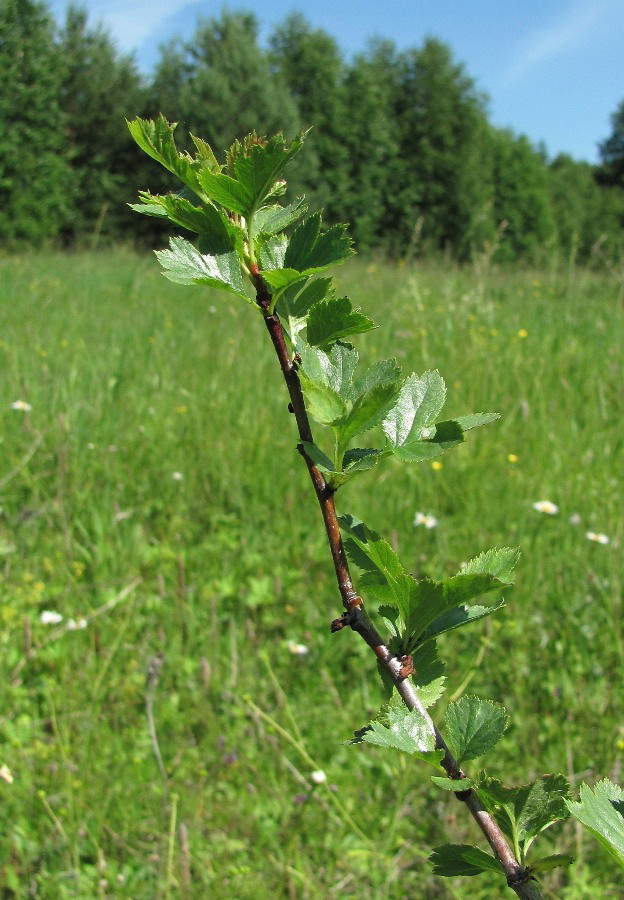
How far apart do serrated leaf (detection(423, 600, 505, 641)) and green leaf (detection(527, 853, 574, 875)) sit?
83 millimetres

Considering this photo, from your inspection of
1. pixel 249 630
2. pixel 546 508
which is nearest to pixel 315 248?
pixel 249 630

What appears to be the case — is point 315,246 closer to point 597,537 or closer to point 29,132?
point 597,537

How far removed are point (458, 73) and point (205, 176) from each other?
88.1ft

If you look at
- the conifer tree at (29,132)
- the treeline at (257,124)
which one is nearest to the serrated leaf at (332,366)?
the treeline at (257,124)

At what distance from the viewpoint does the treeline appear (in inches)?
645

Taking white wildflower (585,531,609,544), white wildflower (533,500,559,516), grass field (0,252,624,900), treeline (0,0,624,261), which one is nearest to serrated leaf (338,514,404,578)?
grass field (0,252,624,900)

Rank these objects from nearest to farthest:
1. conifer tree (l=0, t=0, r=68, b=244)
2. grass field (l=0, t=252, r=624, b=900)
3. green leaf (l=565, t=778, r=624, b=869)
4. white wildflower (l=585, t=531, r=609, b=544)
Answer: green leaf (l=565, t=778, r=624, b=869), grass field (l=0, t=252, r=624, b=900), white wildflower (l=585, t=531, r=609, b=544), conifer tree (l=0, t=0, r=68, b=244)

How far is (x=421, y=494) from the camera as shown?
87.4 inches

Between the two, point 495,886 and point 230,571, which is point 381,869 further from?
point 230,571

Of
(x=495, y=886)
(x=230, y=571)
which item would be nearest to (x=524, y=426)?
(x=230, y=571)

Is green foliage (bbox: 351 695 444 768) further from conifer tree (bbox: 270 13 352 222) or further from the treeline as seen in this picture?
conifer tree (bbox: 270 13 352 222)

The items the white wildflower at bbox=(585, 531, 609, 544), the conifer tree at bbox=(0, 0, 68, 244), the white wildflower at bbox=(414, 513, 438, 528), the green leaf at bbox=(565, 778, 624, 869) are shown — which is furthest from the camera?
the conifer tree at bbox=(0, 0, 68, 244)

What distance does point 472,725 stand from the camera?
0.30 metres

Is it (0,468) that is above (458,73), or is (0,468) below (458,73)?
below
